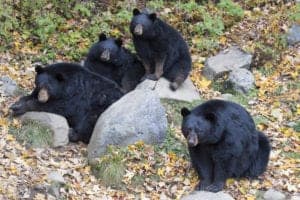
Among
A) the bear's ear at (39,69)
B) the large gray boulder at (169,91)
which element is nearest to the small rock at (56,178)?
the bear's ear at (39,69)

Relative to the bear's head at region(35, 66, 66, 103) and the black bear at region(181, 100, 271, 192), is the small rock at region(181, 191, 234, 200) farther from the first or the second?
the bear's head at region(35, 66, 66, 103)

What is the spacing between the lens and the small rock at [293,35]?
1427cm

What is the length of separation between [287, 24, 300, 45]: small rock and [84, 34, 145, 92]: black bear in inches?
152

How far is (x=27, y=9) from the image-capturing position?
14367 mm

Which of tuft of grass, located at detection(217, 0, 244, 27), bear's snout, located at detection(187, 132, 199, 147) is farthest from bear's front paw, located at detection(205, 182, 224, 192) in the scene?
tuft of grass, located at detection(217, 0, 244, 27)

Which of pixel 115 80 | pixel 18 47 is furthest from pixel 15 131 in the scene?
pixel 18 47

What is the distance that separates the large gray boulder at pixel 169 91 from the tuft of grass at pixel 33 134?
7.85 ft

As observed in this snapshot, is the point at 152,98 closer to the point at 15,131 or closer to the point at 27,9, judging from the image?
the point at 15,131

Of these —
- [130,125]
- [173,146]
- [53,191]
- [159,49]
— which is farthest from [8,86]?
[53,191]

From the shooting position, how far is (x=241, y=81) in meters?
12.6

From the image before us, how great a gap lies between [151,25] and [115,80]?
1.34m

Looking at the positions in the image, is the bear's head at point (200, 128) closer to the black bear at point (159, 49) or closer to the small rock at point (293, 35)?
the black bear at point (159, 49)

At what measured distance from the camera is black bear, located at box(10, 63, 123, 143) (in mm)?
10492

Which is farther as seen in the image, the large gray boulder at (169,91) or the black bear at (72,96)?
the large gray boulder at (169,91)
